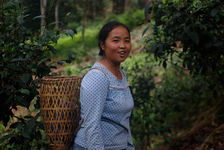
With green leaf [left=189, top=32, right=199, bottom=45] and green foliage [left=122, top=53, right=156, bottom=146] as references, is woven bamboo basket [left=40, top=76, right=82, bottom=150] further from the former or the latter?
green foliage [left=122, top=53, right=156, bottom=146]

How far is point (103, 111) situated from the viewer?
1884 mm

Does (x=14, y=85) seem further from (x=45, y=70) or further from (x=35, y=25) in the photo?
(x=35, y=25)

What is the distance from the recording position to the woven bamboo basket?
6.39 feet

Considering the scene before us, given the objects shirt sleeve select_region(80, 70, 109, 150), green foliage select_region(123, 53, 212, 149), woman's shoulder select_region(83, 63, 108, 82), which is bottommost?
green foliage select_region(123, 53, 212, 149)

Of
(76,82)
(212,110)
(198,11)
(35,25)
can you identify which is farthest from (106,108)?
(212,110)

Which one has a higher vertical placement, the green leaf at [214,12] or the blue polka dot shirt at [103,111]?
the green leaf at [214,12]

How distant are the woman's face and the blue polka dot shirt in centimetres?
11

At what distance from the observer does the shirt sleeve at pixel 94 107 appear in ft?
5.78

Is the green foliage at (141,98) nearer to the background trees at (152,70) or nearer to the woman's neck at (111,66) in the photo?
the background trees at (152,70)

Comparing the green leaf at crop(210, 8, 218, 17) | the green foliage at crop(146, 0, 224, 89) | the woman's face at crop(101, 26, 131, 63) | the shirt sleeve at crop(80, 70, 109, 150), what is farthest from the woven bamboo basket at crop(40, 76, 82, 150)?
the green leaf at crop(210, 8, 218, 17)

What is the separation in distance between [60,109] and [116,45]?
2.02ft

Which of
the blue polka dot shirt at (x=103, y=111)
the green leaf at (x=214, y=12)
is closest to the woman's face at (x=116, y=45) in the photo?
the blue polka dot shirt at (x=103, y=111)

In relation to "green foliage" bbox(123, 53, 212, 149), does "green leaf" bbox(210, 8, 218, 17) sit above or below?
above

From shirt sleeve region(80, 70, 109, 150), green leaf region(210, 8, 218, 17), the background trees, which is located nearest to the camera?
shirt sleeve region(80, 70, 109, 150)
